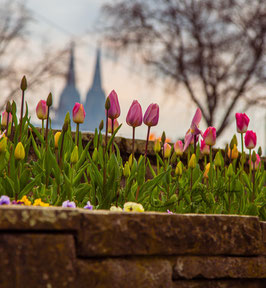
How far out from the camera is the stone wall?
6.07ft

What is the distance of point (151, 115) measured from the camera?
10.0 ft

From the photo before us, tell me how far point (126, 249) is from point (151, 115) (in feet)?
3.71

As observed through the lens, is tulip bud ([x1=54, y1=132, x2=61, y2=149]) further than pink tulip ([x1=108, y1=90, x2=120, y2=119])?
Yes

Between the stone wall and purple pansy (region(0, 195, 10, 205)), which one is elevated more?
purple pansy (region(0, 195, 10, 205))

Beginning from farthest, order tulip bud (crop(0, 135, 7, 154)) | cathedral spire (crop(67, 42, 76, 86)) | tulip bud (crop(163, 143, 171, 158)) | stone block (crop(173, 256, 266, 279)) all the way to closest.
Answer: cathedral spire (crop(67, 42, 76, 86)) < tulip bud (crop(163, 143, 171, 158)) < tulip bud (crop(0, 135, 7, 154)) < stone block (crop(173, 256, 266, 279))

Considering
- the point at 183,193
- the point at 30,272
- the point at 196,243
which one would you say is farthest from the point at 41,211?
the point at 183,193

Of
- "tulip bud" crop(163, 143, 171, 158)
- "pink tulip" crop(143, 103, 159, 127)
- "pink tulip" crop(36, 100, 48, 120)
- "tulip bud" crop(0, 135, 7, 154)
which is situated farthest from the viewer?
"tulip bud" crop(163, 143, 171, 158)

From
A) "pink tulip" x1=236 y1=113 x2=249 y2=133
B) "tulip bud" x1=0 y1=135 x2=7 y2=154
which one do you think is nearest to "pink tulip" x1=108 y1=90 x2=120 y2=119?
"tulip bud" x1=0 y1=135 x2=7 y2=154

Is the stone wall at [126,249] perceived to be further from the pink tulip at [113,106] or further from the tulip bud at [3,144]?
the pink tulip at [113,106]

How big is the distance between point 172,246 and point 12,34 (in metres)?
13.0

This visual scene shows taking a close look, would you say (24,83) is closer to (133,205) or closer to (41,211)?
(133,205)

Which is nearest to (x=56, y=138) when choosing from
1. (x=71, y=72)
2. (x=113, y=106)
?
(x=113, y=106)

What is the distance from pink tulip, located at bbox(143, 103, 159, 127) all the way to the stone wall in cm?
84

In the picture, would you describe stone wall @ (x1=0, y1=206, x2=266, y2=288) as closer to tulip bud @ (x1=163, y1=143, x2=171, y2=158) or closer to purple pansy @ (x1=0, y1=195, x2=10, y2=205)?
purple pansy @ (x1=0, y1=195, x2=10, y2=205)
